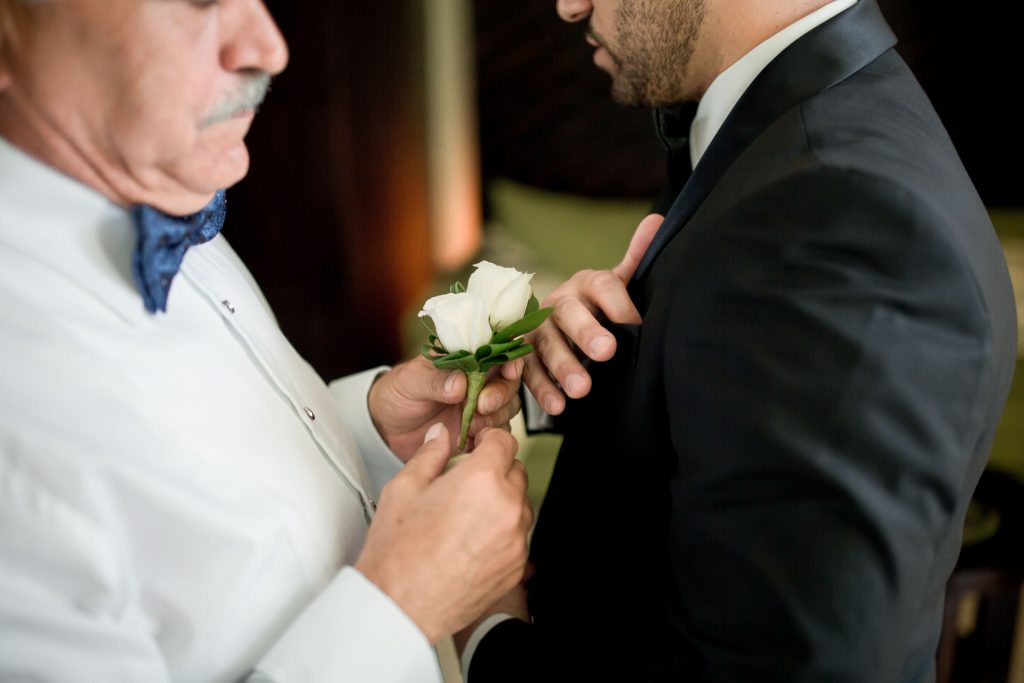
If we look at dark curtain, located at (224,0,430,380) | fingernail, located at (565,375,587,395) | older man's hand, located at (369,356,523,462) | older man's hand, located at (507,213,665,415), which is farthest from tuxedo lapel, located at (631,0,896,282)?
dark curtain, located at (224,0,430,380)

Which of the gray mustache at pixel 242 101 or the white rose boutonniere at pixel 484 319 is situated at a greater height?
the gray mustache at pixel 242 101

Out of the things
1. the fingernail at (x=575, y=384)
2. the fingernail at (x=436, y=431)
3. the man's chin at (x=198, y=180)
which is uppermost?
the man's chin at (x=198, y=180)

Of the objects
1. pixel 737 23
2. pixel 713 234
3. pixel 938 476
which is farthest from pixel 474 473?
pixel 737 23

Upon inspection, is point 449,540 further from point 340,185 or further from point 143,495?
point 340,185

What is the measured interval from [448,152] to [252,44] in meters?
3.17

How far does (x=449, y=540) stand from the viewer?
3.28ft

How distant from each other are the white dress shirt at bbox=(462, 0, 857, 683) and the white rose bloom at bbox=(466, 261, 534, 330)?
13.0 inches

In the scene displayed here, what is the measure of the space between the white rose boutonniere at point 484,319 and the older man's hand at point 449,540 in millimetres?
128

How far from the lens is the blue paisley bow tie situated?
932 millimetres

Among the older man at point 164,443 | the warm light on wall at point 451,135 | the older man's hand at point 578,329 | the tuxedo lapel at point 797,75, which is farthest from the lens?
the warm light on wall at point 451,135

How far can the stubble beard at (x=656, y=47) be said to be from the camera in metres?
1.26

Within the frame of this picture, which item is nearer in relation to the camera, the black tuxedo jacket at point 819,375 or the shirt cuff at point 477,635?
the black tuxedo jacket at point 819,375

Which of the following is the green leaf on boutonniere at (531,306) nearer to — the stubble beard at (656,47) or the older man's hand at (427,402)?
the older man's hand at (427,402)

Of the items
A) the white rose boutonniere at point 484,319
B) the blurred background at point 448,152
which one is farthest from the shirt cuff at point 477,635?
the blurred background at point 448,152
